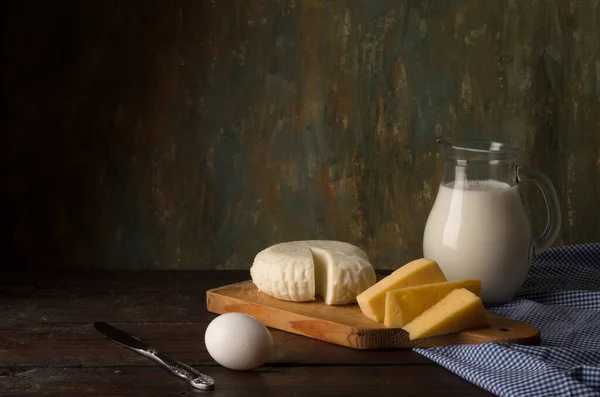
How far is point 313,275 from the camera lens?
1389mm

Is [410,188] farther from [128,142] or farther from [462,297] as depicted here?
[462,297]

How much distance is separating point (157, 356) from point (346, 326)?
28cm

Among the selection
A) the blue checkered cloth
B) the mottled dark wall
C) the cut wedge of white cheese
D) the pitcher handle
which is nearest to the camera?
the blue checkered cloth

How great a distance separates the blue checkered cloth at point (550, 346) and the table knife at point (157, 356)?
0.33 m

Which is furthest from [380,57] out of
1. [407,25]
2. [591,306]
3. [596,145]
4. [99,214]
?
[591,306]

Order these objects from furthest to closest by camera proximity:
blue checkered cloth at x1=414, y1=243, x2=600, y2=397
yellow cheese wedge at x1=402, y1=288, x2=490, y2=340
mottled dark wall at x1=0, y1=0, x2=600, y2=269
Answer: mottled dark wall at x1=0, y1=0, x2=600, y2=269 → yellow cheese wedge at x1=402, y1=288, x2=490, y2=340 → blue checkered cloth at x1=414, y1=243, x2=600, y2=397

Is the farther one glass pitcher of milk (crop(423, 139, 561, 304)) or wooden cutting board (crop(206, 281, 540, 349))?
glass pitcher of milk (crop(423, 139, 561, 304))

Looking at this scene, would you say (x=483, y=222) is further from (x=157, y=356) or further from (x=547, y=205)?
(x=157, y=356)

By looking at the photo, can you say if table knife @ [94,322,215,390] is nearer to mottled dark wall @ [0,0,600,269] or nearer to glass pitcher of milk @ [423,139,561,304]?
glass pitcher of milk @ [423,139,561,304]

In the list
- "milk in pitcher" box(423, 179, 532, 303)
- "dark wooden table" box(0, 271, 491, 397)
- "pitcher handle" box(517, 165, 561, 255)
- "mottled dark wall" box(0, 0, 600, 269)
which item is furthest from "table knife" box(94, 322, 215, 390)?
"mottled dark wall" box(0, 0, 600, 269)

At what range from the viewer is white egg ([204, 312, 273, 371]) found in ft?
3.77

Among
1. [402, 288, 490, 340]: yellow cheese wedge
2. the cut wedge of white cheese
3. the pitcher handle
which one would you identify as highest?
the pitcher handle

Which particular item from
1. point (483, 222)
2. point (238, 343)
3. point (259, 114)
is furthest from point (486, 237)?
point (259, 114)

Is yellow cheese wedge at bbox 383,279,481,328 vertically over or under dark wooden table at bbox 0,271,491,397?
over
